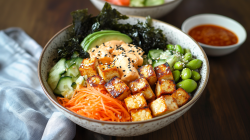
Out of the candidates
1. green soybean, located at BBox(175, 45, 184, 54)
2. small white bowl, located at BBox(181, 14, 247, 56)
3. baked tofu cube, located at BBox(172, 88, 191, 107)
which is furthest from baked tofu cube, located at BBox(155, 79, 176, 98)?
small white bowl, located at BBox(181, 14, 247, 56)

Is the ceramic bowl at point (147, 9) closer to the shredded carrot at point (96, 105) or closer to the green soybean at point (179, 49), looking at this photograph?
the green soybean at point (179, 49)

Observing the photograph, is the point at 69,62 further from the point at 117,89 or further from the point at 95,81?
the point at 117,89

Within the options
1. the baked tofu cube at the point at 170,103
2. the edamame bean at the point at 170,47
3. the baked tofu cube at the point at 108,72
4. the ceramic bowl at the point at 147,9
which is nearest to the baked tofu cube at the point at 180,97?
the baked tofu cube at the point at 170,103

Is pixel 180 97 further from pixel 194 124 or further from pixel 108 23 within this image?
pixel 108 23

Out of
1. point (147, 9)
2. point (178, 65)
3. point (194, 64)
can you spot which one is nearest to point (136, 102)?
point (178, 65)

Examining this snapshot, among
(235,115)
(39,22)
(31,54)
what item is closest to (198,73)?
(235,115)

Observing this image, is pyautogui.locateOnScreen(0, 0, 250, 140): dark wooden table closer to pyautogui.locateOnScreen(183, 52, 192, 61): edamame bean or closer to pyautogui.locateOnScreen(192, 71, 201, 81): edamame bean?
pyautogui.locateOnScreen(192, 71, 201, 81): edamame bean
